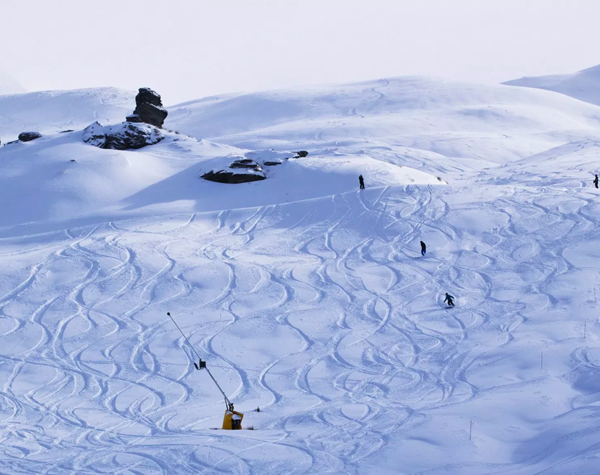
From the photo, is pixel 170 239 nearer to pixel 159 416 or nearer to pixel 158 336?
pixel 158 336

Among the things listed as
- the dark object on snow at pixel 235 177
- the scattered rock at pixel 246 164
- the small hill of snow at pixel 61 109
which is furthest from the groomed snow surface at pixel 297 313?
the small hill of snow at pixel 61 109

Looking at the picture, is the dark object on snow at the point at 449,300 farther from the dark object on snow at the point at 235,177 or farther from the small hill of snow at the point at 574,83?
the small hill of snow at the point at 574,83

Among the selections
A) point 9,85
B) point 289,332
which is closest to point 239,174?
point 289,332

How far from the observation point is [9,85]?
334 ft

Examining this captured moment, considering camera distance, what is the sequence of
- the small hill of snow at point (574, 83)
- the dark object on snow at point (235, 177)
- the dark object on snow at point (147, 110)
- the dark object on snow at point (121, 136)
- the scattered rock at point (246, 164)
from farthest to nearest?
the small hill of snow at point (574, 83), the dark object on snow at point (147, 110), the dark object on snow at point (121, 136), the scattered rock at point (246, 164), the dark object on snow at point (235, 177)

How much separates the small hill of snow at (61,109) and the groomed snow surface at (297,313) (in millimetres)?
28470

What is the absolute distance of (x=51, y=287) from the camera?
2872 cm

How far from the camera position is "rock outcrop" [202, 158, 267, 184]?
40469 mm

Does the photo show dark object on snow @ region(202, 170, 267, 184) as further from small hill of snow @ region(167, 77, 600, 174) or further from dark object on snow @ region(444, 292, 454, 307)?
dark object on snow @ region(444, 292, 454, 307)

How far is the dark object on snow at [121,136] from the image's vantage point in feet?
146

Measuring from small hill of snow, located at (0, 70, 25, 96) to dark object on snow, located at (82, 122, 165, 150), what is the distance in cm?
5791

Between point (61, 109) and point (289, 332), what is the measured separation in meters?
59.7

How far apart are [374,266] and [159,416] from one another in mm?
12224

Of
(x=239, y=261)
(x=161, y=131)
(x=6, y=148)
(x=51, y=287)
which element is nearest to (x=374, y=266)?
(x=239, y=261)
